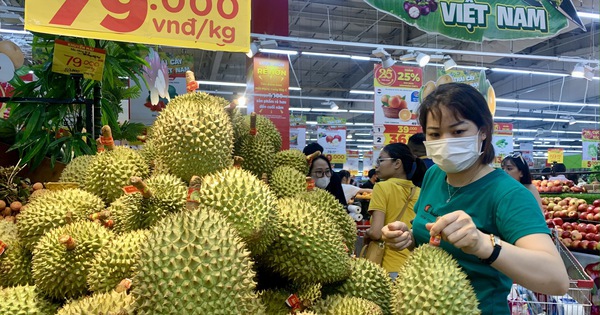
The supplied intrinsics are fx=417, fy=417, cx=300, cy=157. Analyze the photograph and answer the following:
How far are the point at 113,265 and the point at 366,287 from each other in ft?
3.20

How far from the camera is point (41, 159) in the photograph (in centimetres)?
336

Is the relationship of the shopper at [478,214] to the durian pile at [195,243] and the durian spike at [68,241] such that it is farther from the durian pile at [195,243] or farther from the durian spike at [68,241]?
the durian spike at [68,241]

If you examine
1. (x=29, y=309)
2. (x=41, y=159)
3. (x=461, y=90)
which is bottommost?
(x=29, y=309)

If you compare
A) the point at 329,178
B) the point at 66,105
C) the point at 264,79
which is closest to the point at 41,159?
the point at 66,105

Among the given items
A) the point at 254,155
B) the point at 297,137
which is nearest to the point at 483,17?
the point at 254,155

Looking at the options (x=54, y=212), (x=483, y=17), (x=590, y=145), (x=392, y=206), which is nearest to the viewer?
(x=54, y=212)

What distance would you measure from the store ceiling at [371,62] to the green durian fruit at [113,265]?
27.9 feet

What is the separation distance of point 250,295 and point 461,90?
3.59 ft

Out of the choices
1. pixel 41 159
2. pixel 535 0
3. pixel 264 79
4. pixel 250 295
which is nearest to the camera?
pixel 250 295

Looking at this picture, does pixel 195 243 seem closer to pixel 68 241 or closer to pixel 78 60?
pixel 68 241

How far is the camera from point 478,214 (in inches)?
61.6

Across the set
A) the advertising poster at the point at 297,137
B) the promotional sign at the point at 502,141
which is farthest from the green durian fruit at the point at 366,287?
the promotional sign at the point at 502,141

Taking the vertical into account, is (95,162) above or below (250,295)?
above

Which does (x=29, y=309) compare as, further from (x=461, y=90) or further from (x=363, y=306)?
(x=461, y=90)
